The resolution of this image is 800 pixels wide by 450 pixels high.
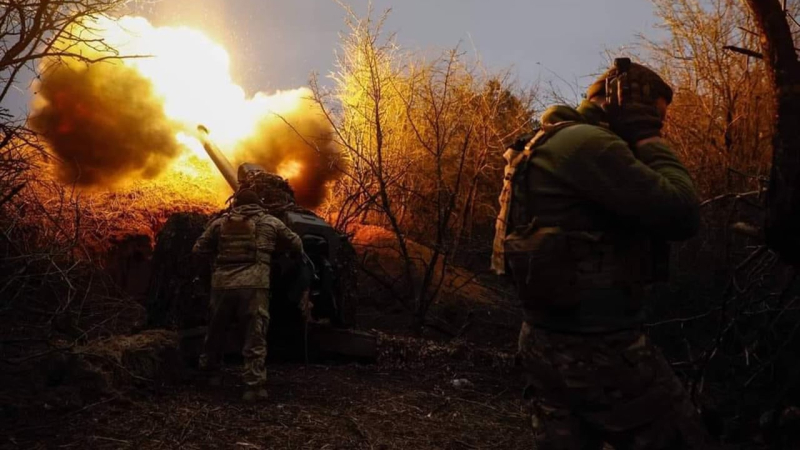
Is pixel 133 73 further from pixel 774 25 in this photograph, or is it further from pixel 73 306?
pixel 774 25

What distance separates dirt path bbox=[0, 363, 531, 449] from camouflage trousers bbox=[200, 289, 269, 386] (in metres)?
0.28

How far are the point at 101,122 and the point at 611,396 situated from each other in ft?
49.9

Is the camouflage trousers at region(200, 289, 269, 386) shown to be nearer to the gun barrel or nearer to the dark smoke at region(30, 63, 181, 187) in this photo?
the gun barrel

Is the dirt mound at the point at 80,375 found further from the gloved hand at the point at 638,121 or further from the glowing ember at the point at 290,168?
the glowing ember at the point at 290,168

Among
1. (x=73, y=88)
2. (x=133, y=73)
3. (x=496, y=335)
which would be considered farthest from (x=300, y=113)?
(x=496, y=335)

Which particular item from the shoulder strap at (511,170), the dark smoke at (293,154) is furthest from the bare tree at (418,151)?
the shoulder strap at (511,170)

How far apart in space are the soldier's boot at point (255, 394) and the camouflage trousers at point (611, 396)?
393 centimetres

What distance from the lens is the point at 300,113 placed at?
16797mm

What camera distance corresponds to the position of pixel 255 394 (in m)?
6.21

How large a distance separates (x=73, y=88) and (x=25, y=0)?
10.8 m

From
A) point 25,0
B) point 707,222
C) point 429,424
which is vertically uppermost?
point 25,0

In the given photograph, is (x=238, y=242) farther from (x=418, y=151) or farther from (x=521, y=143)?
(x=418, y=151)

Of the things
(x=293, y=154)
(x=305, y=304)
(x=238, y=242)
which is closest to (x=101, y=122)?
(x=293, y=154)

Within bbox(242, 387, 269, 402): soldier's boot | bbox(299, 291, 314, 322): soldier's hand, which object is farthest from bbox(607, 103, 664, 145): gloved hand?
bbox(299, 291, 314, 322): soldier's hand
